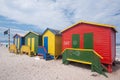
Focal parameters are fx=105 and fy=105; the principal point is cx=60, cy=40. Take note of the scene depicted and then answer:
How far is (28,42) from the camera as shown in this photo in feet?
58.6

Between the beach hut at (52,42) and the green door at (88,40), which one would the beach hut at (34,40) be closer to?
the beach hut at (52,42)

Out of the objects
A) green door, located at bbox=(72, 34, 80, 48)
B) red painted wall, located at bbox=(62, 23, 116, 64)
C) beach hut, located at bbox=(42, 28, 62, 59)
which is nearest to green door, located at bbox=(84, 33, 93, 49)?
red painted wall, located at bbox=(62, 23, 116, 64)

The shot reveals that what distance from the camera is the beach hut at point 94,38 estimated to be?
8184 millimetres

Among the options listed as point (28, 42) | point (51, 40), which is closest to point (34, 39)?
point (28, 42)

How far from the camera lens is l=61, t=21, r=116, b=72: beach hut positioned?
8184mm

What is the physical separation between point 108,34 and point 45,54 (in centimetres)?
772

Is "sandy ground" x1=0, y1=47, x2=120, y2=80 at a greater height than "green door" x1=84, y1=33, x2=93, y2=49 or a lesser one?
lesser

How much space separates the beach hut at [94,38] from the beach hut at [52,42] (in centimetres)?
192

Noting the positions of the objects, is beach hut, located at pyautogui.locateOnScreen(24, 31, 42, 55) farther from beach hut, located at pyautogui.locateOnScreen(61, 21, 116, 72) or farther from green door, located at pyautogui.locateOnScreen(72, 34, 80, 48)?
green door, located at pyautogui.locateOnScreen(72, 34, 80, 48)

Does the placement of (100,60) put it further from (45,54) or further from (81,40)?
(45,54)

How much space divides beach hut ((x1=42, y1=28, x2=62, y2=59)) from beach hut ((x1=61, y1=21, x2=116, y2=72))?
1.92 metres

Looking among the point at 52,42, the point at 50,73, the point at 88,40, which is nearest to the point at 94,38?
the point at 88,40

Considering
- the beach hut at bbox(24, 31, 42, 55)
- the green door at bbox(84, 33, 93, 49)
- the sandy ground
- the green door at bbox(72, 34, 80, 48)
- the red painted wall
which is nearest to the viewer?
the sandy ground

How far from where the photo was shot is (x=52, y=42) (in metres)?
13.2
